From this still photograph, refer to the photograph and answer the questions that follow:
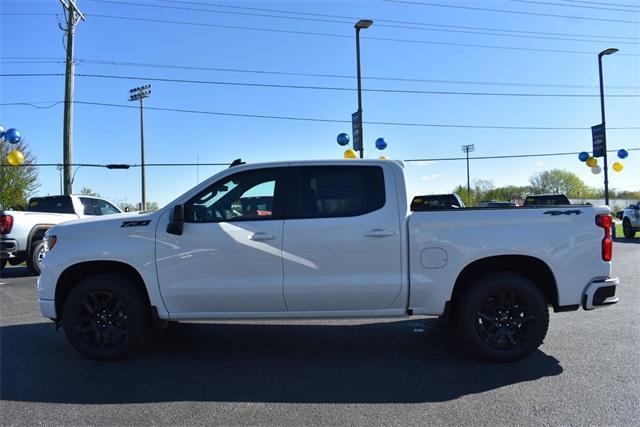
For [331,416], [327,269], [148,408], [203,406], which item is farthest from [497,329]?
[148,408]

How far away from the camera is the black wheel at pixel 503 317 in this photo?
4.73 meters

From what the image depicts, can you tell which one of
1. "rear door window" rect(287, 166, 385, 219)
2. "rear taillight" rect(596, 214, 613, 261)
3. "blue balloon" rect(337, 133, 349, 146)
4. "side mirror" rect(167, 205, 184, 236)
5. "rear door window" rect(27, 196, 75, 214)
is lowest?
"rear taillight" rect(596, 214, 613, 261)

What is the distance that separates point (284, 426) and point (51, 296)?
282 centimetres

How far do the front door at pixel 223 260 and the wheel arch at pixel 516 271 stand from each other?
1.75 metres

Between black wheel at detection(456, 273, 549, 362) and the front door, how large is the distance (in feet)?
5.86

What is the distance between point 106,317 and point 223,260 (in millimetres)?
1342

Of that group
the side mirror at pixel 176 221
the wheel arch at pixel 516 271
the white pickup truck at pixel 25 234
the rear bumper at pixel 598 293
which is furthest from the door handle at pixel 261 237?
the white pickup truck at pixel 25 234

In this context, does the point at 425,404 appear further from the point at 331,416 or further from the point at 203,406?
the point at 203,406

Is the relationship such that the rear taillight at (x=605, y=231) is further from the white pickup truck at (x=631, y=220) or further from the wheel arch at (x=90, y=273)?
the white pickup truck at (x=631, y=220)

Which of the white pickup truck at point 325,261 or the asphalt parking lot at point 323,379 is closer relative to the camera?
the asphalt parking lot at point 323,379

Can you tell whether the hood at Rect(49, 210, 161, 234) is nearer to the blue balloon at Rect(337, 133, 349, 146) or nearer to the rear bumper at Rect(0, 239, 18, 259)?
the rear bumper at Rect(0, 239, 18, 259)

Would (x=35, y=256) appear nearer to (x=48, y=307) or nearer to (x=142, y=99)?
(x=48, y=307)

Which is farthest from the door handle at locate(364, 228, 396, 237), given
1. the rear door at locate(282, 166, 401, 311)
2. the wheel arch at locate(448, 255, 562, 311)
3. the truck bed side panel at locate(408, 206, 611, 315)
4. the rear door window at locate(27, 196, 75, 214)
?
the rear door window at locate(27, 196, 75, 214)

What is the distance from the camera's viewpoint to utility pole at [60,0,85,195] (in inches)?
771
